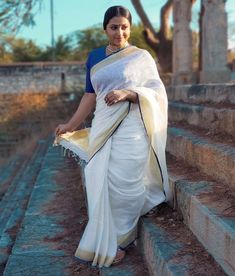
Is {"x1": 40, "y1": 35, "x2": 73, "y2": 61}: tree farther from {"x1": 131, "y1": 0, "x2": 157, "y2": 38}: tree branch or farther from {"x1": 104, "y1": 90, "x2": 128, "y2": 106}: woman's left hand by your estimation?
{"x1": 104, "y1": 90, "x2": 128, "y2": 106}: woman's left hand

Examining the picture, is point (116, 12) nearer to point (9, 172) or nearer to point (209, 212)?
point (209, 212)

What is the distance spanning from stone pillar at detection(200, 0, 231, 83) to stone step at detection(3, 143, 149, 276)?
319 cm

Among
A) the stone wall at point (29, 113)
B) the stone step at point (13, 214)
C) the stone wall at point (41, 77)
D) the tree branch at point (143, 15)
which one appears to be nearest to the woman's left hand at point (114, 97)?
the stone step at point (13, 214)

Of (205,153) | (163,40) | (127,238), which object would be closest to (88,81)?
(205,153)

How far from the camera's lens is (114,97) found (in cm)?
284

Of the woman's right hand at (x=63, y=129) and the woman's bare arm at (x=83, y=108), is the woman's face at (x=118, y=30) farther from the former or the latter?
the woman's right hand at (x=63, y=129)

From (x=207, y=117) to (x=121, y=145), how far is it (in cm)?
152

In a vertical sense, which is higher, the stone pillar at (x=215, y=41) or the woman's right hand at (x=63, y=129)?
the stone pillar at (x=215, y=41)

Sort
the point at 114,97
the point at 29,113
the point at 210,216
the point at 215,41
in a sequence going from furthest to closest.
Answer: the point at 29,113 < the point at 215,41 < the point at 114,97 < the point at 210,216

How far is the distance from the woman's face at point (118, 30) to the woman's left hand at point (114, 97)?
0.36 metres

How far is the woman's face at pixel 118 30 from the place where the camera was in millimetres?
2938

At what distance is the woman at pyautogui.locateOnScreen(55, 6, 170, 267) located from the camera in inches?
112

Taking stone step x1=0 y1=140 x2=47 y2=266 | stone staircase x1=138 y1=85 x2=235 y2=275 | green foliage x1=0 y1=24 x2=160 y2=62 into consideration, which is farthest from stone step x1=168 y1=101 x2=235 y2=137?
green foliage x1=0 y1=24 x2=160 y2=62

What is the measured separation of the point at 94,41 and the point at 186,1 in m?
29.5
